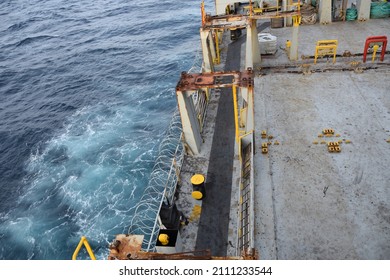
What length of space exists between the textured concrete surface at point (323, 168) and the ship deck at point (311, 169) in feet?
0.13

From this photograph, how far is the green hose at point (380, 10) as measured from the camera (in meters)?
28.6

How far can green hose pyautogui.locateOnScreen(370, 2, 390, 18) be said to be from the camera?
94.0ft

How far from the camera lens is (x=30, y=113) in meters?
32.6

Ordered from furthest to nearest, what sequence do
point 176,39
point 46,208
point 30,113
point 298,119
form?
1. point 176,39
2. point 30,113
3. point 46,208
4. point 298,119

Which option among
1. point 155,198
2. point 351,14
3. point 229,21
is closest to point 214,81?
point 155,198

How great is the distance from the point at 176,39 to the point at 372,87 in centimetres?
3215

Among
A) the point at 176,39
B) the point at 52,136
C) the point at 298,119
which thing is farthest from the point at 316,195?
the point at 176,39

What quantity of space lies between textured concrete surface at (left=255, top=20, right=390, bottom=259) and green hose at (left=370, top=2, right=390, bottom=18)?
1038 centimetres

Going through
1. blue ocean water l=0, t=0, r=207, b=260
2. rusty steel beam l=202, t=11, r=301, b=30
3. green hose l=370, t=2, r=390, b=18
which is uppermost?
rusty steel beam l=202, t=11, r=301, b=30

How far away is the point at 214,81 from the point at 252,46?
32.4 feet

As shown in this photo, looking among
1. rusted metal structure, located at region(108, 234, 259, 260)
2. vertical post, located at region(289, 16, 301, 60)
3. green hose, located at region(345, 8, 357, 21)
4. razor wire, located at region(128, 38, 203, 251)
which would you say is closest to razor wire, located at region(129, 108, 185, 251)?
razor wire, located at region(128, 38, 203, 251)

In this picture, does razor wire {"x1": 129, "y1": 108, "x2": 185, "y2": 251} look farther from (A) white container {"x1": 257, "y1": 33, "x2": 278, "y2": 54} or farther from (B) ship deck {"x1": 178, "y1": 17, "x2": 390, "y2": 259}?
(A) white container {"x1": 257, "y1": 33, "x2": 278, "y2": 54}
